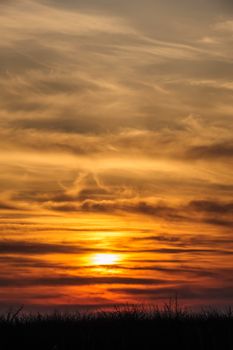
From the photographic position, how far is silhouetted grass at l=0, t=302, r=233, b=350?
35.2ft

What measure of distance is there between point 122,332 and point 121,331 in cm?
11

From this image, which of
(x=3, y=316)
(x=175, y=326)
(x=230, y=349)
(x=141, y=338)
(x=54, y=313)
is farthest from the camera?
(x=54, y=313)

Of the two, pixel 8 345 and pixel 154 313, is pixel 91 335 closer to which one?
pixel 8 345

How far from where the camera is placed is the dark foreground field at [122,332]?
10727 millimetres

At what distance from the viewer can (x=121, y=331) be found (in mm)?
11484

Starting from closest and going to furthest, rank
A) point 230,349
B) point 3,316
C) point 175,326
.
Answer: point 230,349, point 175,326, point 3,316

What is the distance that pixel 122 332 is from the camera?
1138 cm

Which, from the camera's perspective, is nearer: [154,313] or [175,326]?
[175,326]

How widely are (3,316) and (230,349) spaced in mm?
4475

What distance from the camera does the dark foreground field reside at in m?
10.7

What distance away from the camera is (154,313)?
515 inches

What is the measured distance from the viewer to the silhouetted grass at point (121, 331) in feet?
35.2

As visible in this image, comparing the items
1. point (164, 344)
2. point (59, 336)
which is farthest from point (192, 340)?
point (59, 336)

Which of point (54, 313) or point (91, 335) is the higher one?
point (54, 313)
